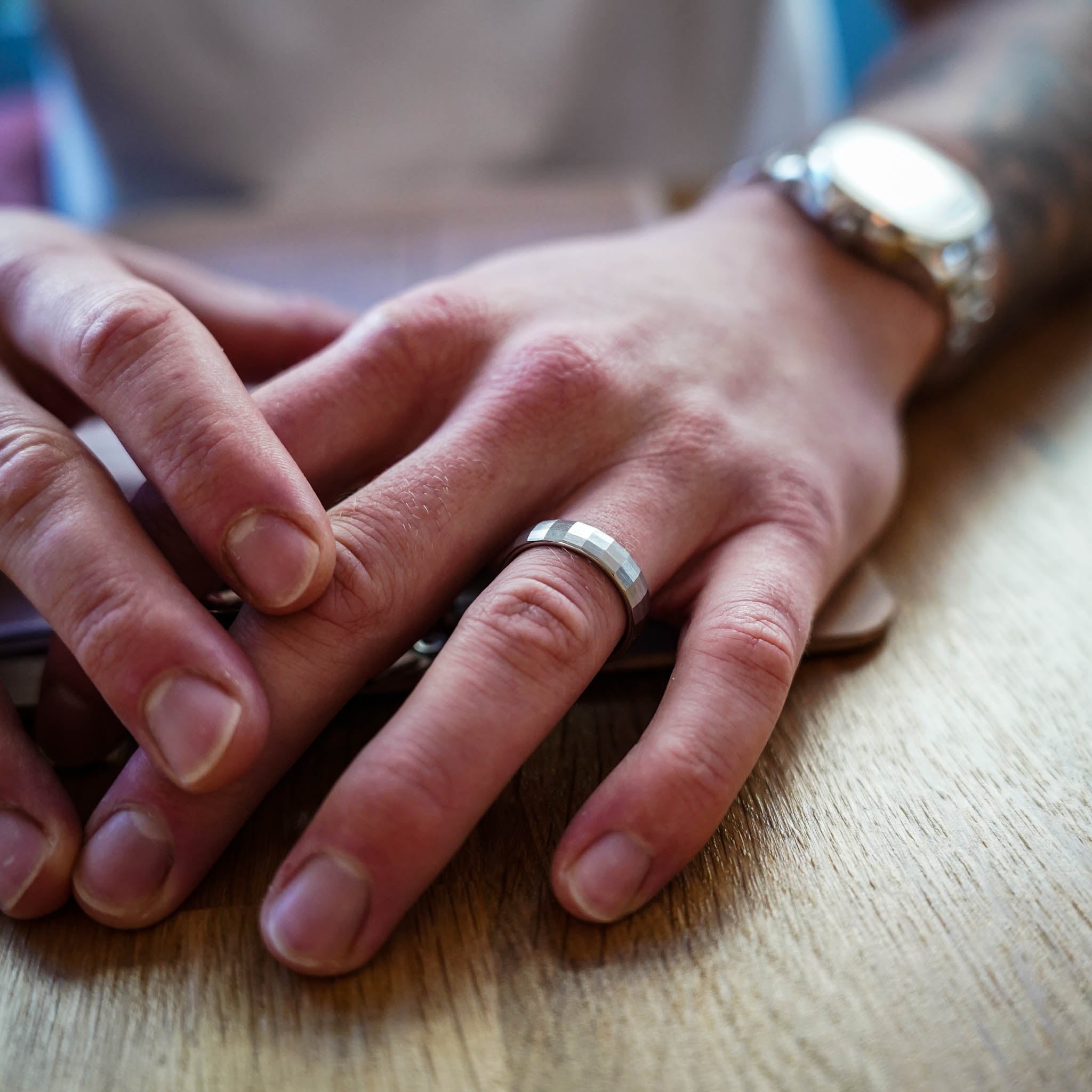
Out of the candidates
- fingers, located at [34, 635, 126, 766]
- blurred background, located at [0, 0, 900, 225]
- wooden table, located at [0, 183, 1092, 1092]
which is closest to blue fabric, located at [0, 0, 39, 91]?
blurred background, located at [0, 0, 900, 225]

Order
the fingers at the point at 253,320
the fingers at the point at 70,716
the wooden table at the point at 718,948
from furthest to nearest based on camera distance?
the fingers at the point at 253,320
the fingers at the point at 70,716
the wooden table at the point at 718,948

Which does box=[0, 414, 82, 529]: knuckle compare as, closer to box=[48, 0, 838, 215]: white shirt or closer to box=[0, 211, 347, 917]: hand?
box=[0, 211, 347, 917]: hand

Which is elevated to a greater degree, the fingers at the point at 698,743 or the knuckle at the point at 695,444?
the knuckle at the point at 695,444

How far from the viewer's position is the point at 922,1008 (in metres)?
0.31

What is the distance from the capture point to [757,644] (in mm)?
402

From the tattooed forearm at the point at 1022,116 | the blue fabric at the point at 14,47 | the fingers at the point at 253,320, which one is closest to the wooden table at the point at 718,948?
the fingers at the point at 253,320

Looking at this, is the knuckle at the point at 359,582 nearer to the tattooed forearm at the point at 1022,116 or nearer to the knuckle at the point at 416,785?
the knuckle at the point at 416,785

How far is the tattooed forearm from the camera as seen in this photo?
75 centimetres

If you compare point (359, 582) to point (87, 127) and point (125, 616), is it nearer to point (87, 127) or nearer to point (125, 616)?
point (125, 616)

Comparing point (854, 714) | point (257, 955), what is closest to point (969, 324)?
point (854, 714)

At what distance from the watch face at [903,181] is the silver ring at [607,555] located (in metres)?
0.38

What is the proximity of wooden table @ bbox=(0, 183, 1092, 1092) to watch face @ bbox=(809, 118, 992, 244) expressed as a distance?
0.34 meters

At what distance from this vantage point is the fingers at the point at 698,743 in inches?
13.4

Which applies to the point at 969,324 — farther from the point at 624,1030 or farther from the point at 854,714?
the point at 624,1030
